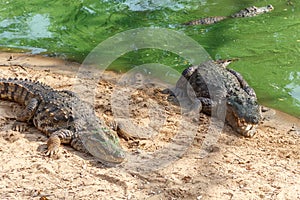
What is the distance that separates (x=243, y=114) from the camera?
5.76m

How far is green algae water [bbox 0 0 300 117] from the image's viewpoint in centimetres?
754

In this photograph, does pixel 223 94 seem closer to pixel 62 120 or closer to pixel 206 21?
pixel 62 120

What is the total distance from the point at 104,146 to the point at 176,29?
5.11m

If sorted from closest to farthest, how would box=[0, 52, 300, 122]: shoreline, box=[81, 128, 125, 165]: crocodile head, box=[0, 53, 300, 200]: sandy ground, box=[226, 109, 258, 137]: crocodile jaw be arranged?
box=[0, 53, 300, 200]: sandy ground
box=[81, 128, 125, 165]: crocodile head
box=[226, 109, 258, 137]: crocodile jaw
box=[0, 52, 300, 122]: shoreline

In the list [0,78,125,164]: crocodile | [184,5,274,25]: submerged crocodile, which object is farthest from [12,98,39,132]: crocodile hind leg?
[184,5,274,25]: submerged crocodile

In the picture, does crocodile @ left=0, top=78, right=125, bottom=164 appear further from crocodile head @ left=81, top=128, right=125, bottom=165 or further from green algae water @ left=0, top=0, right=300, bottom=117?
green algae water @ left=0, top=0, right=300, bottom=117

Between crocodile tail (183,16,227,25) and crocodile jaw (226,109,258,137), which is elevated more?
crocodile tail (183,16,227,25)

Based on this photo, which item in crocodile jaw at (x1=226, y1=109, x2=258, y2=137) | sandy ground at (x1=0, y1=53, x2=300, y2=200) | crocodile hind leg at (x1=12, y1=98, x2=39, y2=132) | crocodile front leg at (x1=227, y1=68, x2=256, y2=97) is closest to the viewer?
sandy ground at (x1=0, y1=53, x2=300, y2=200)

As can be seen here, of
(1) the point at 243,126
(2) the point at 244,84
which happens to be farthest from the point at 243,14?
(1) the point at 243,126

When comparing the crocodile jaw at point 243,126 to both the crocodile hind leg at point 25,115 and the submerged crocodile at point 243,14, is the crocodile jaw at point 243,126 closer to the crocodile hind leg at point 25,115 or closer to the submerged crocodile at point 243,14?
the crocodile hind leg at point 25,115

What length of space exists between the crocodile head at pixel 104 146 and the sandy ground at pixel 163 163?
93mm

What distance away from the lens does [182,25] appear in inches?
378

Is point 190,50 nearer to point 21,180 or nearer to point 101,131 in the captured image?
point 101,131

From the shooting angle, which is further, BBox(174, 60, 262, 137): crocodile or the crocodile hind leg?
BBox(174, 60, 262, 137): crocodile
